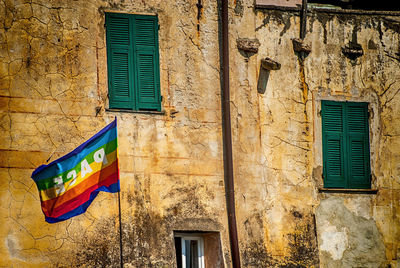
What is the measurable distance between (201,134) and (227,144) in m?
0.44

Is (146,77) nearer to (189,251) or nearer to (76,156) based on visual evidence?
(76,156)

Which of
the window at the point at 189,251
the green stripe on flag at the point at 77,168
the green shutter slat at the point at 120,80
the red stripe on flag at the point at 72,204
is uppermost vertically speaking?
the green shutter slat at the point at 120,80

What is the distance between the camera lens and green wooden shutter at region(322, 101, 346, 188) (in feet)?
52.1

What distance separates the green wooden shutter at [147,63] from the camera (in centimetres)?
1496

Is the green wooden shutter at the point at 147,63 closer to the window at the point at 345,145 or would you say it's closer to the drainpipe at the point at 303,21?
the drainpipe at the point at 303,21

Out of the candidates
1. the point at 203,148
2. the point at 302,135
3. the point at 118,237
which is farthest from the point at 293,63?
the point at 118,237

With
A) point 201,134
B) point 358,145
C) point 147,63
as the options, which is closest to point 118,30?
point 147,63

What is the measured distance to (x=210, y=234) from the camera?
15086 millimetres

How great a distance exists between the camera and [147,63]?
49.5ft

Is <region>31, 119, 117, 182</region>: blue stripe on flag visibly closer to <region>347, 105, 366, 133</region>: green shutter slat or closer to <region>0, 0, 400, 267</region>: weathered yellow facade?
<region>0, 0, 400, 267</region>: weathered yellow facade

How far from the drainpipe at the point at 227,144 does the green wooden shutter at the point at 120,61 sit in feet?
4.91

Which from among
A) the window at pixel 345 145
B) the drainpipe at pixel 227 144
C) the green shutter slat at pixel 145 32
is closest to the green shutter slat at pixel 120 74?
the green shutter slat at pixel 145 32

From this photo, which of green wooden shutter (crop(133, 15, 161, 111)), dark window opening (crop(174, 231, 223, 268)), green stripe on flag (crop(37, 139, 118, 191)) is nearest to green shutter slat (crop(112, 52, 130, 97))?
green wooden shutter (crop(133, 15, 161, 111))

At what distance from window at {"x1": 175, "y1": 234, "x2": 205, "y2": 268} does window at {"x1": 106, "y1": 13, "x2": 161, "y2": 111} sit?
2055 mm
